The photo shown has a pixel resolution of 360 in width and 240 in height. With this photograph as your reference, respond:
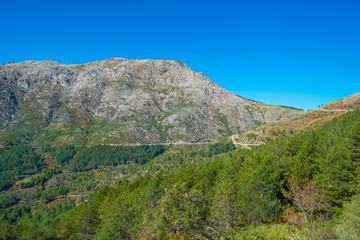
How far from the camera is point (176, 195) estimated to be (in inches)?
1071

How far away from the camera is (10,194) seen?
458 ft

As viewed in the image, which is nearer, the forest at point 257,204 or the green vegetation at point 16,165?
the forest at point 257,204

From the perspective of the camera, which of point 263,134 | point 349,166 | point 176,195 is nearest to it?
point 176,195

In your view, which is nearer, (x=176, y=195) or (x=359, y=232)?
(x=359, y=232)

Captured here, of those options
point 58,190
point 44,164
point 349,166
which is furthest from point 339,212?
point 44,164

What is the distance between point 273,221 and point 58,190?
156 m

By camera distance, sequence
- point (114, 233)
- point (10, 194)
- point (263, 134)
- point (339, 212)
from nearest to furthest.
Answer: point (339, 212)
point (114, 233)
point (10, 194)
point (263, 134)

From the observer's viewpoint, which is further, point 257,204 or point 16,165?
point 16,165

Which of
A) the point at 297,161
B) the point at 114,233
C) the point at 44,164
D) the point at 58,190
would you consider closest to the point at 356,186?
the point at 297,161

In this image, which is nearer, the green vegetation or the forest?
the forest

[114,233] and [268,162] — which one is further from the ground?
[268,162]

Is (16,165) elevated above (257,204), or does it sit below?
below

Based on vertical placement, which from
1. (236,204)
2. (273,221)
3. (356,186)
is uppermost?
(356,186)

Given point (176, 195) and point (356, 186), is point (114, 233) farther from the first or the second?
point (356, 186)
